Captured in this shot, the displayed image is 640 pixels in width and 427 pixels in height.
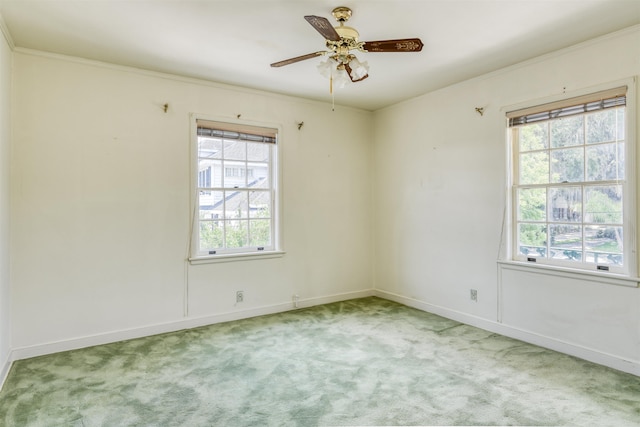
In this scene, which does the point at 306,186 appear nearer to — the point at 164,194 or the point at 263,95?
the point at 263,95

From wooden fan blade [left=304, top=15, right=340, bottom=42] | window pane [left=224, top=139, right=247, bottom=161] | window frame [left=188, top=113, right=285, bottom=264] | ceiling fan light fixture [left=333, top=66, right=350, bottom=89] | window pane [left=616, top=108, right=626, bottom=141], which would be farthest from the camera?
window pane [left=224, top=139, right=247, bottom=161]

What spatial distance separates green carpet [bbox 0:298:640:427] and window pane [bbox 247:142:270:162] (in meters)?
1.94

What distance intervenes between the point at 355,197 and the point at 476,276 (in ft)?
6.22

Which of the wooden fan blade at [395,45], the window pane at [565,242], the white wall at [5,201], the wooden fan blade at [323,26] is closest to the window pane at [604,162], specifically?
the window pane at [565,242]

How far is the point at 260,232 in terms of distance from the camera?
173 inches

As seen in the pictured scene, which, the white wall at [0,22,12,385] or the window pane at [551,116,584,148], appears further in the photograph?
the window pane at [551,116,584,148]

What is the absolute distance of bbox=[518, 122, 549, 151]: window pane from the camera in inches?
133

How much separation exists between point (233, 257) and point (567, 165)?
337 cm

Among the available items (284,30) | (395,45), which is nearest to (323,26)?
(395,45)

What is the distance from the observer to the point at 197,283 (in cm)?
392

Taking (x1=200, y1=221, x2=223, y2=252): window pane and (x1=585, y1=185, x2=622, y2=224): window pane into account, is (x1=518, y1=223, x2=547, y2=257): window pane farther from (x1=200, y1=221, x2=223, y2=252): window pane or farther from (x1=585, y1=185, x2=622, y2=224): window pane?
(x1=200, y1=221, x2=223, y2=252): window pane

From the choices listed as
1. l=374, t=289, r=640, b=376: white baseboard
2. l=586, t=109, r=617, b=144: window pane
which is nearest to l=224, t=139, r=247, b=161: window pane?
l=374, t=289, r=640, b=376: white baseboard

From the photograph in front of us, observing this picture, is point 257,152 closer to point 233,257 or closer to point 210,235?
point 210,235

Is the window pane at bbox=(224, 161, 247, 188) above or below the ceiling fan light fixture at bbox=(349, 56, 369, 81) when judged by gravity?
below
